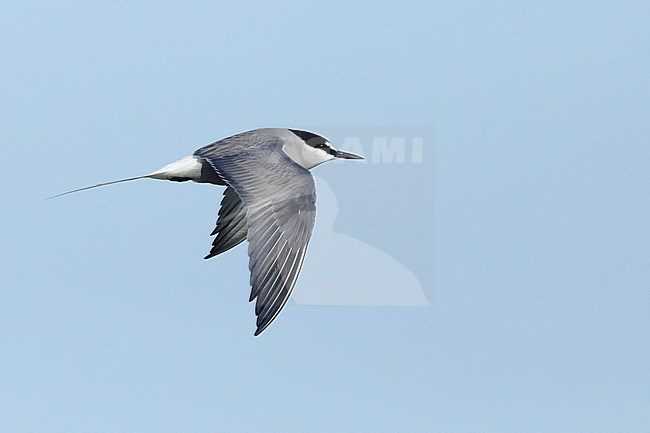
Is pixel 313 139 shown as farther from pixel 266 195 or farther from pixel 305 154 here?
pixel 266 195

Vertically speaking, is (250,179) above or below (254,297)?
above

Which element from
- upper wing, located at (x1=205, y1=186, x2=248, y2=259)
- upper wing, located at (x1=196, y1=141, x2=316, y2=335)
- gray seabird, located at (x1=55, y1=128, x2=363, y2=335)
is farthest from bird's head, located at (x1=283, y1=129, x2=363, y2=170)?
upper wing, located at (x1=196, y1=141, x2=316, y2=335)

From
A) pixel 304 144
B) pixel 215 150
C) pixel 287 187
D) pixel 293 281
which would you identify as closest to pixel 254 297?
pixel 293 281

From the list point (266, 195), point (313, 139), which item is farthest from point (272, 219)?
point (313, 139)

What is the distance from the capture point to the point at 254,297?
292 inches

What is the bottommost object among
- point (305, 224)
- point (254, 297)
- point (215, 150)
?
point (254, 297)

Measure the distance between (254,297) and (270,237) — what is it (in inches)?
19.5

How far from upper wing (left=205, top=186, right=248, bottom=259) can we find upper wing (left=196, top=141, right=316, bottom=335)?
3.75 ft

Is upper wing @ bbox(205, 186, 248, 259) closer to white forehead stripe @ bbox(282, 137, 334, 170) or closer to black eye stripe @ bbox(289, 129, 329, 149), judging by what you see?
white forehead stripe @ bbox(282, 137, 334, 170)

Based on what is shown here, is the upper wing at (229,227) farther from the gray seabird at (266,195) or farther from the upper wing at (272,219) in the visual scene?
the upper wing at (272,219)

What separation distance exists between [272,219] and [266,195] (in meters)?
0.28

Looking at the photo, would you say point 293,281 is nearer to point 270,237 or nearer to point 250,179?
point 270,237

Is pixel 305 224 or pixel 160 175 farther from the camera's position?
pixel 160 175

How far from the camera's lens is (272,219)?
785cm
